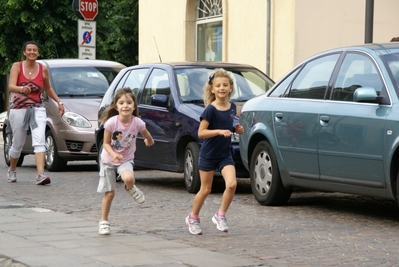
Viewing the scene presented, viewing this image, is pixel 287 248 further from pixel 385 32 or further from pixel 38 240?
pixel 385 32

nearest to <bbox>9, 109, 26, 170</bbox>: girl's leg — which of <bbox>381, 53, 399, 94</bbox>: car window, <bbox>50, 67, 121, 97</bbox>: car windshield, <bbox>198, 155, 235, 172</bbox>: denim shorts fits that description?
<bbox>50, 67, 121, 97</bbox>: car windshield

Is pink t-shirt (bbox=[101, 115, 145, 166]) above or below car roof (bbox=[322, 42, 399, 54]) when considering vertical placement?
below

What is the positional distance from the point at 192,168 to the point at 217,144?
3.33 meters

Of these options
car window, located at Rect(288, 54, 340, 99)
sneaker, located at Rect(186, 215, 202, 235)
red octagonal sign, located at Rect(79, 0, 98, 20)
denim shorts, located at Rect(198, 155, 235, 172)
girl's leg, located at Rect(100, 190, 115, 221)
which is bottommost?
sneaker, located at Rect(186, 215, 202, 235)

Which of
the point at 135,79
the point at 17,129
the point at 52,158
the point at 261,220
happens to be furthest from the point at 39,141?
the point at 261,220

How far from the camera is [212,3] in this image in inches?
992

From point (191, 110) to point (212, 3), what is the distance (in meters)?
13.4

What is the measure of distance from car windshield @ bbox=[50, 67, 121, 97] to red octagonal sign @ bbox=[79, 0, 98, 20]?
5.20 meters

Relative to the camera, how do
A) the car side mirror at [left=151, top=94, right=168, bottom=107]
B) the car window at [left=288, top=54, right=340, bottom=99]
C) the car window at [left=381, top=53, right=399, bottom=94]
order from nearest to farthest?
the car window at [left=381, top=53, right=399, bottom=94] → the car window at [left=288, top=54, right=340, bottom=99] → the car side mirror at [left=151, top=94, right=168, bottom=107]

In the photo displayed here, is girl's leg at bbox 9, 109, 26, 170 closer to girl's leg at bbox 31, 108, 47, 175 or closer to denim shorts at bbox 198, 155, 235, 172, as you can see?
girl's leg at bbox 31, 108, 47, 175

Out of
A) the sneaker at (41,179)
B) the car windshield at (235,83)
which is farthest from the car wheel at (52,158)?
the car windshield at (235,83)

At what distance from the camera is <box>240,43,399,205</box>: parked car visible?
8.91m

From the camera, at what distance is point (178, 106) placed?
1234cm

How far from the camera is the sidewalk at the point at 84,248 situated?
679 cm
